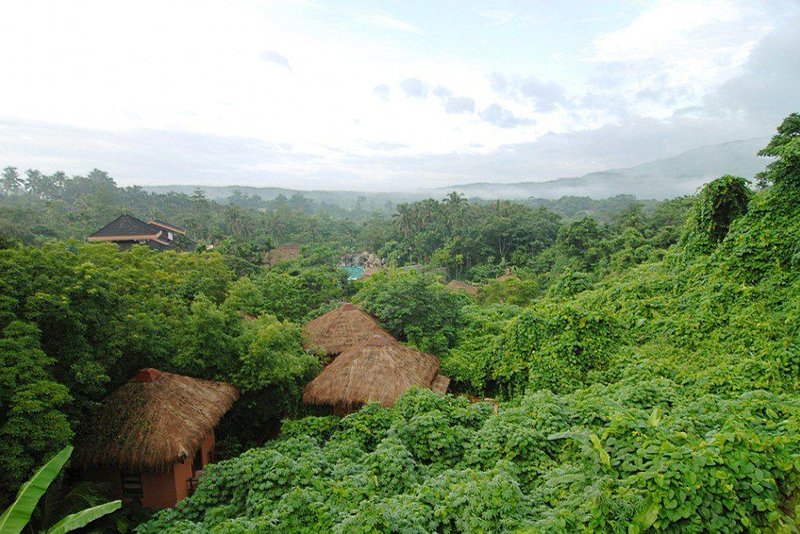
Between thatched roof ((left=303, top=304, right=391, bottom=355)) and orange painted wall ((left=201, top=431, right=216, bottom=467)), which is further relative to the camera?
thatched roof ((left=303, top=304, right=391, bottom=355))

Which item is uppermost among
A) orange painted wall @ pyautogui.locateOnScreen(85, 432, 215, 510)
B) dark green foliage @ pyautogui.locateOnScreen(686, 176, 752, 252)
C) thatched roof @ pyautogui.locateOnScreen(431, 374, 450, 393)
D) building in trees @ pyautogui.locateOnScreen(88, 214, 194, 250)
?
dark green foliage @ pyautogui.locateOnScreen(686, 176, 752, 252)

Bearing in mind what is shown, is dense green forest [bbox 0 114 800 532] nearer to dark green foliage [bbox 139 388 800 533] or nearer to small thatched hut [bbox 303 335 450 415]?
dark green foliage [bbox 139 388 800 533]

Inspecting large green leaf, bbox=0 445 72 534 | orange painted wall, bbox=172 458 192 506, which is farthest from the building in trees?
large green leaf, bbox=0 445 72 534

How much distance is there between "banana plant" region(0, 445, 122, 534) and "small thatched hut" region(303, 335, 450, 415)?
5.42 meters

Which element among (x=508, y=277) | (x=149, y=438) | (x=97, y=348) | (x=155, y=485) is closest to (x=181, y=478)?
(x=155, y=485)

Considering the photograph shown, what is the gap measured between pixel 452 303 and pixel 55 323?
1102 cm

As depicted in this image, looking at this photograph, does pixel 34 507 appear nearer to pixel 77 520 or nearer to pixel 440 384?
pixel 77 520

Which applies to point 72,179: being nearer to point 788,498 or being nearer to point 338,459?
point 338,459

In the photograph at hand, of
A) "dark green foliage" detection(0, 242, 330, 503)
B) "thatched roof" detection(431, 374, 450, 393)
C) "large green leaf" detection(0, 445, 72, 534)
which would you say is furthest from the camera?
"thatched roof" detection(431, 374, 450, 393)

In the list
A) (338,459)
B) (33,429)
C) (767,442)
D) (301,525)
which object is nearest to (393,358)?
(338,459)

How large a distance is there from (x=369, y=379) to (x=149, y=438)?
4574 millimetres

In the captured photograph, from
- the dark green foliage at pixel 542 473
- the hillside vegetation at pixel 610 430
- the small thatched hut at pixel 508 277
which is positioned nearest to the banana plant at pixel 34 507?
the dark green foliage at pixel 542 473

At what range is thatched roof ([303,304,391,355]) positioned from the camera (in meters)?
13.1

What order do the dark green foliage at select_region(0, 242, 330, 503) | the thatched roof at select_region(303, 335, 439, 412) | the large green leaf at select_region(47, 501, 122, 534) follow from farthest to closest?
the thatched roof at select_region(303, 335, 439, 412), the dark green foliage at select_region(0, 242, 330, 503), the large green leaf at select_region(47, 501, 122, 534)
